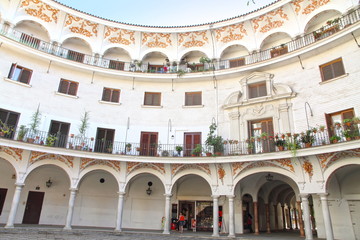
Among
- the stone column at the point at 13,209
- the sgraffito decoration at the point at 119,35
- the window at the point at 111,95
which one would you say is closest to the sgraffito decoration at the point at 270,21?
the sgraffito decoration at the point at 119,35

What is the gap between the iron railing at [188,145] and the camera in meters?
13.0

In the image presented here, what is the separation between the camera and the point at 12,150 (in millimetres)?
14094

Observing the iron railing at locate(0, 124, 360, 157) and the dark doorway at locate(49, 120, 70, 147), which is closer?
the iron railing at locate(0, 124, 360, 157)

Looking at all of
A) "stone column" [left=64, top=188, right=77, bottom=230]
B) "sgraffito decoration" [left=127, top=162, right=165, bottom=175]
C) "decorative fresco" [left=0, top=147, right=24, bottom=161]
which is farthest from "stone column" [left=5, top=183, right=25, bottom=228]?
"sgraffito decoration" [left=127, top=162, right=165, bottom=175]

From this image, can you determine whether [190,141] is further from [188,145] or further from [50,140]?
[50,140]

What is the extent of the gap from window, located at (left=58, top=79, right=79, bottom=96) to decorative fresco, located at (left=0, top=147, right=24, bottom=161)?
4.43 metres

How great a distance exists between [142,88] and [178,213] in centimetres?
837

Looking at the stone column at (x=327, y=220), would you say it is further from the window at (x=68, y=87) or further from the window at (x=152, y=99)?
the window at (x=68, y=87)

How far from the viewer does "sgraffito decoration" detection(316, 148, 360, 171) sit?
11594mm

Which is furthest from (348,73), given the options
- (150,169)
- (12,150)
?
(12,150)

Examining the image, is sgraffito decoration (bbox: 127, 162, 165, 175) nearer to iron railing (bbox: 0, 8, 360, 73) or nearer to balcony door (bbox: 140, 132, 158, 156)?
balcony door (bbox: 140, 132, 158, 156)

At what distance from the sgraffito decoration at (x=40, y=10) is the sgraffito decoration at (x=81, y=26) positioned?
0.84 meters

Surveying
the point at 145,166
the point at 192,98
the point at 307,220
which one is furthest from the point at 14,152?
the point at 307,220

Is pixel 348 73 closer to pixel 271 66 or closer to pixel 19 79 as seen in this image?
pixel 271 66
